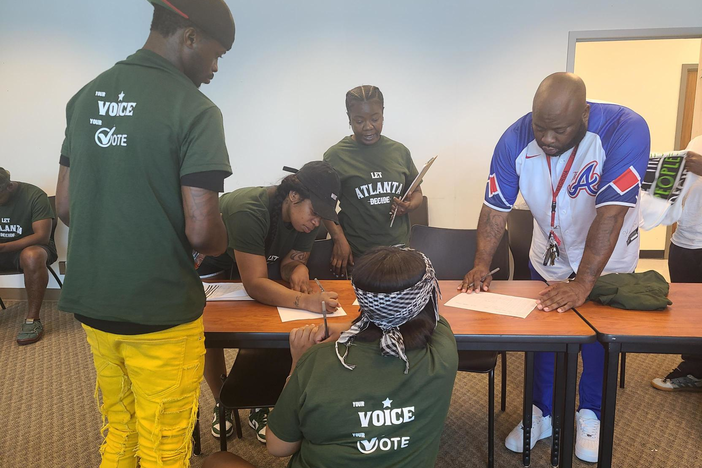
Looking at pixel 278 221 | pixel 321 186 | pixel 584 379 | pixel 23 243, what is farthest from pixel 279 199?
pixel 23 243

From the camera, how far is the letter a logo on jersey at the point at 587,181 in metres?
1.86

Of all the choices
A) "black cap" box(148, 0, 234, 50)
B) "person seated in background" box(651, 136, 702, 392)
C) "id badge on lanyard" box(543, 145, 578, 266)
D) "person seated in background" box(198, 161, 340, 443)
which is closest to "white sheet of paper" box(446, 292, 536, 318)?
"id badge on lanyard" box(543, 145, 578, 266)

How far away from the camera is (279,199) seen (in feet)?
→ 6.27

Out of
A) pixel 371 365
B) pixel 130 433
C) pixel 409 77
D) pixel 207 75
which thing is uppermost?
pixel 409 77

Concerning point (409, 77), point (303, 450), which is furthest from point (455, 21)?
point (303, 450)

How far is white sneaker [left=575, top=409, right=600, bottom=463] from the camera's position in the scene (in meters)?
1.96

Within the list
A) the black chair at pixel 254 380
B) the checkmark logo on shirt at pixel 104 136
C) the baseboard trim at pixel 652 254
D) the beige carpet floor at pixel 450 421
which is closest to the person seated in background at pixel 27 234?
the beige carpet floor at pixel 450 421

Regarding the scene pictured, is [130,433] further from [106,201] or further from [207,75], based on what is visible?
[207,75]

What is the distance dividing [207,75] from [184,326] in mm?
665

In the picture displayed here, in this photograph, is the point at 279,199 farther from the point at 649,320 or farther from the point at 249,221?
the point at 649,320

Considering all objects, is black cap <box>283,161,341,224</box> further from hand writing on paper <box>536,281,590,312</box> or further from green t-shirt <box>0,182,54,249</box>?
green t-shirt <box>0,182,54,249</box>

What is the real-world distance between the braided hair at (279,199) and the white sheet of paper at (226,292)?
24cm

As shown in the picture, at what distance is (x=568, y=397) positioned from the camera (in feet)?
5.22

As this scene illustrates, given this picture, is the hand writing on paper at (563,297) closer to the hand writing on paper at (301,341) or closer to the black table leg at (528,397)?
the black table leg at (528,397)
